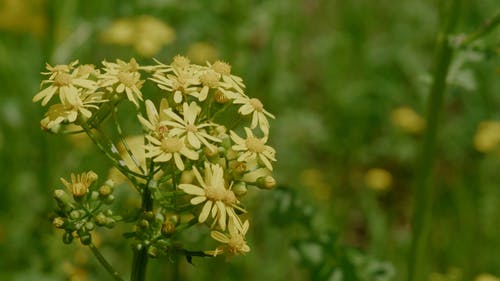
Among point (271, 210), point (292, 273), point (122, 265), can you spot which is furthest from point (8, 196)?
point (271, 210)

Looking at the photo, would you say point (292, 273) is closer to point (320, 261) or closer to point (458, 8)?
point (320, 261)

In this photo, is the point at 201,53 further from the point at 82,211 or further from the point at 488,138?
the point at 82,211

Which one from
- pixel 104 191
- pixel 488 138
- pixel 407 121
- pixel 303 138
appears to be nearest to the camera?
pixel 104 191

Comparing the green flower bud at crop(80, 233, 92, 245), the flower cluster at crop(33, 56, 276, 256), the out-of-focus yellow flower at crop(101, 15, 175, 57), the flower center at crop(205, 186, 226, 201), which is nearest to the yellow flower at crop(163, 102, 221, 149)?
the flower cluster at crop(33, 56, 276, 256)

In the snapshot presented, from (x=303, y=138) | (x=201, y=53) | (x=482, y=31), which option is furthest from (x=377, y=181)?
(x=482, y=31)

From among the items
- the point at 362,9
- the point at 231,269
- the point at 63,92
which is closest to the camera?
the point at 63,92

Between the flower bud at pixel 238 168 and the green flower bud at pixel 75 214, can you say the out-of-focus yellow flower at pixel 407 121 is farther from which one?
the green flower bud at pixel 75 214
